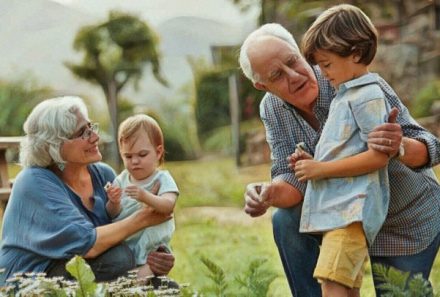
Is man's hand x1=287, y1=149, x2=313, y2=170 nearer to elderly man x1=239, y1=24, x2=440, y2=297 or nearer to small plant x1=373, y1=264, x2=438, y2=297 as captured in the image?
Answer: elderly man x1=239, y1=24, x2=440, y2=297

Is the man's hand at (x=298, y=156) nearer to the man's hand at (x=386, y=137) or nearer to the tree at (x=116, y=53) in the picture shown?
the man's hand at (x=386, y=137)

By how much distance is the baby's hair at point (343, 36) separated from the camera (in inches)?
137

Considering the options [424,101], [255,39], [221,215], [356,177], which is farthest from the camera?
[424,101]

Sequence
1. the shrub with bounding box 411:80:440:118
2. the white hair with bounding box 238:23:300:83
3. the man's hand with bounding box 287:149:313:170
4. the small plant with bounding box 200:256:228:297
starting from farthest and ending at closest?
the shrub with bounding box 411:80:440:118
the white hair with bounding box 238:23:300:83
the man's hand with bounding box 287:149:313:170
the small plant with bounding box 200:256:228:297

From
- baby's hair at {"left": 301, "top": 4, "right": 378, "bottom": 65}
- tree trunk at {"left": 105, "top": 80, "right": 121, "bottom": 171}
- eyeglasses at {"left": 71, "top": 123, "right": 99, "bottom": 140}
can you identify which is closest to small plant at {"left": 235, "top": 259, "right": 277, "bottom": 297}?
baby's hair at {"left": 301, "top": 4, "right": 378, "bottom": 65}

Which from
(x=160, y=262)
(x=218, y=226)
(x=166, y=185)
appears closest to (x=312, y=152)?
(x=166, y=185)

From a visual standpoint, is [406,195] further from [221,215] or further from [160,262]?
[221,215]

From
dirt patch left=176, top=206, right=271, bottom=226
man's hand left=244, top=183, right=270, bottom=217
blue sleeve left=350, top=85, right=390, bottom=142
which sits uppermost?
blue sleeve left=350, top=85, right=390, bottom=142

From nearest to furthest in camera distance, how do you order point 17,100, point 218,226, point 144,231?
A: point 144,231
point 218,226
point 17,100

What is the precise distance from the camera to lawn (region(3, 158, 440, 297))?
6.91 m

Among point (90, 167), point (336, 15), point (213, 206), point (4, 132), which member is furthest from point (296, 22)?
point (336, 15)

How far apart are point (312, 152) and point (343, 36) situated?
1.71 feet

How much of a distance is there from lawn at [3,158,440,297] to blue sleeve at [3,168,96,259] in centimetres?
203

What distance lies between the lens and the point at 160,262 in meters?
4.12
